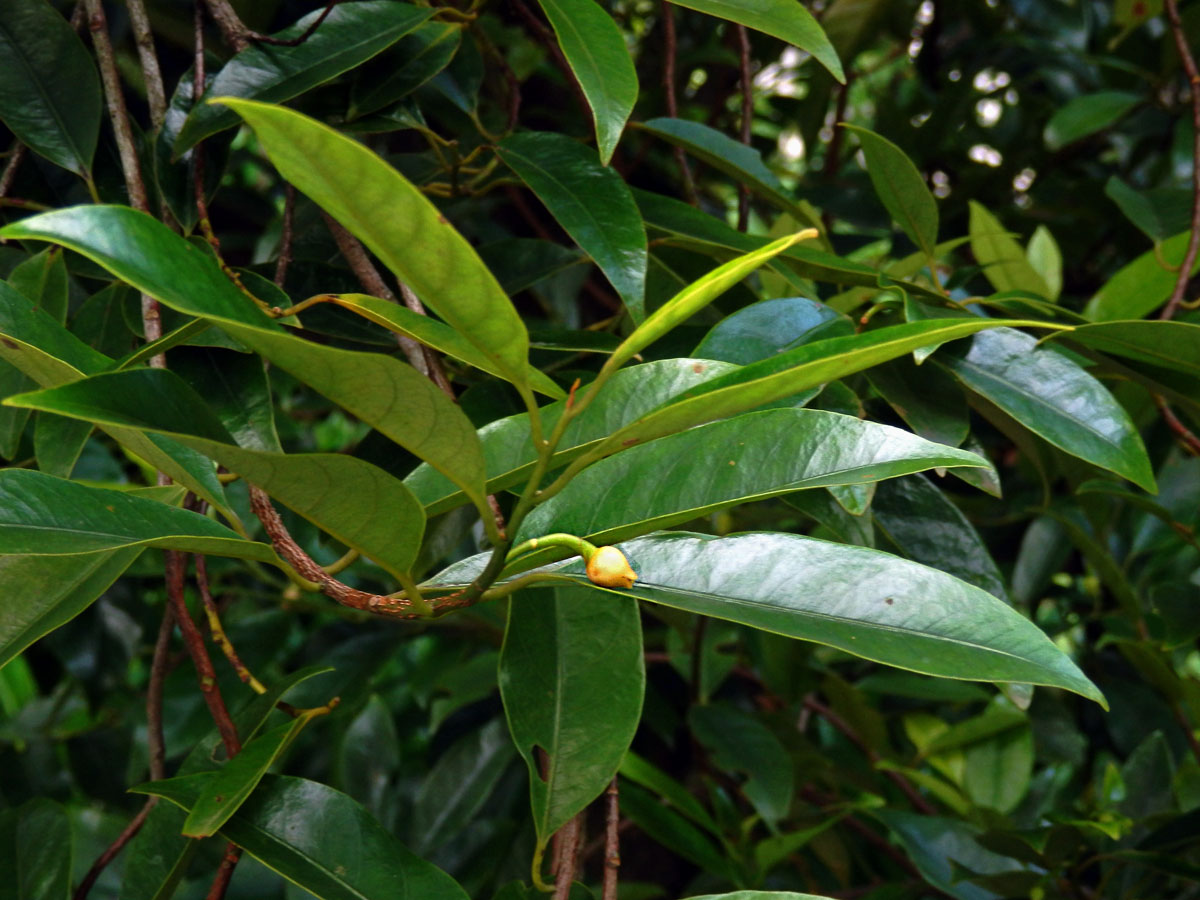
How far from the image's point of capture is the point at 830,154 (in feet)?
4.14

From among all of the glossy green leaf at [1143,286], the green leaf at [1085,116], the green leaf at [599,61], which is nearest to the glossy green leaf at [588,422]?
the green leaf at [599,61]

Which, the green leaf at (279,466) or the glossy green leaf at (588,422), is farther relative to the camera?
the glossy green leaf at (588,422)

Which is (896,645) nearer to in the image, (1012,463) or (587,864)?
(587,864)

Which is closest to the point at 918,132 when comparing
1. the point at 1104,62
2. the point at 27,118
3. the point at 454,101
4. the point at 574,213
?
the point at 1104,62

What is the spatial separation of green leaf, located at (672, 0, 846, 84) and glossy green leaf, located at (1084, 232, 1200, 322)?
334 millimetres

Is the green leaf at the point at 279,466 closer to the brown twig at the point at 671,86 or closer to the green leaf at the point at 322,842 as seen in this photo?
the green leaf at the point at 322,842

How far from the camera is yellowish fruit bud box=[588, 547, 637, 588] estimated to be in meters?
0.30

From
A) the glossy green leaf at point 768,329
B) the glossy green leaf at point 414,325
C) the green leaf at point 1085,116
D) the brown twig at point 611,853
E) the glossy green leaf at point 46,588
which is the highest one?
the glossy green leaf at point 414,325

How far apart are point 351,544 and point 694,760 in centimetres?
84

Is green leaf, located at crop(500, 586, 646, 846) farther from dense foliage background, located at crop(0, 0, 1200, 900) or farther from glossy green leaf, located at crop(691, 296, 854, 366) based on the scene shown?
glossy green leaf, located at crop(691, 296, 854, 366)

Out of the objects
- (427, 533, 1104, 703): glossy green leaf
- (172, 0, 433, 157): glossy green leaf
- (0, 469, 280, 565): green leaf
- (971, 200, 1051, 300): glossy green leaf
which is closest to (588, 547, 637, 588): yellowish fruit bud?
(427, 533, 1104, 703): glossy green leaf

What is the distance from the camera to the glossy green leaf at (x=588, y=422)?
0.39 m

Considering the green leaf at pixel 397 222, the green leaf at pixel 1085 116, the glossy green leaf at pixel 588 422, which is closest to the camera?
the green leaf at pixel 397 222

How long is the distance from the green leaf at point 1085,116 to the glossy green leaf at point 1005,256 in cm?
35
